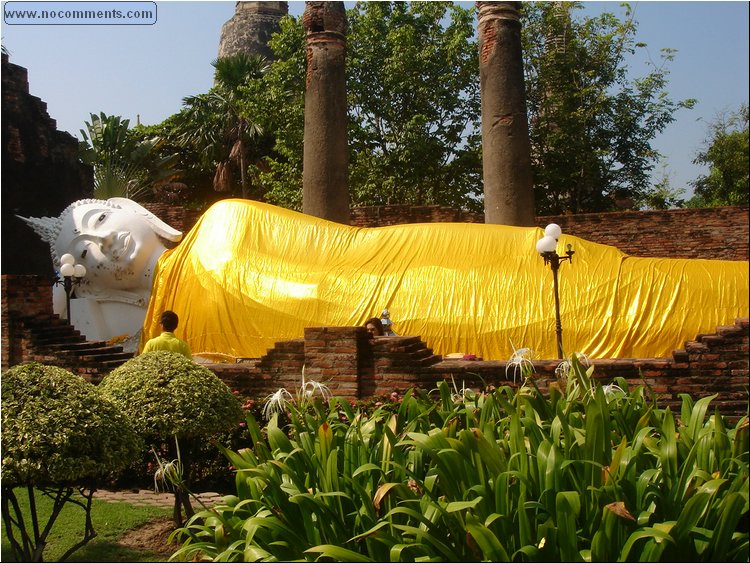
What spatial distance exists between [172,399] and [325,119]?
734 cm

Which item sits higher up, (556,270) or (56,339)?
(556,270)

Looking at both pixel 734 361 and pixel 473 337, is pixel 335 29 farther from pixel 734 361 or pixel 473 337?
pixel 734 361

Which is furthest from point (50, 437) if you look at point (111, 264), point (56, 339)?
point (111, 264)

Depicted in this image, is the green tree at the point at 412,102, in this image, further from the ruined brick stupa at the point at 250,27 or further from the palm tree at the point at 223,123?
the ruined brick stupa at the point at 250,27

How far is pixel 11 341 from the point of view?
28.8ft

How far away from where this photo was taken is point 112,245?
1052cm

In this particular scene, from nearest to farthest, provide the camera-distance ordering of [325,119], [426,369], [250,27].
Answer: [426,369] → [325,119] → [250,27]

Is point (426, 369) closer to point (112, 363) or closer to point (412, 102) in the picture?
point (112, 363)

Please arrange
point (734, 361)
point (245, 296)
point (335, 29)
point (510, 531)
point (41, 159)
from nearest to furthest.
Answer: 1. point (510, 531)
2. point (734, 361)
3. point (245, 296)
4. point (335, 29)
5. point (41, 159)

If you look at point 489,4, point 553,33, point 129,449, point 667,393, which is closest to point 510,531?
point 129,449

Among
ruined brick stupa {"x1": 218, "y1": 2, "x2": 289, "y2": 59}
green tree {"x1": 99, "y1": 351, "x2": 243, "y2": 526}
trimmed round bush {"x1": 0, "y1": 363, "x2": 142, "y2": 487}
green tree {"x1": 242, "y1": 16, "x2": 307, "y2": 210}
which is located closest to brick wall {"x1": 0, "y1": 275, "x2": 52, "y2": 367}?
green tree {"x1": 99, "y1": 351, "x2": 243, "y2": 526}

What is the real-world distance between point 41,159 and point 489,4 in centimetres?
1096

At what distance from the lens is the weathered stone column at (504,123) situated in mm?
11148

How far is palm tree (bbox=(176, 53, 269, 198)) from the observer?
2400 centimetres
